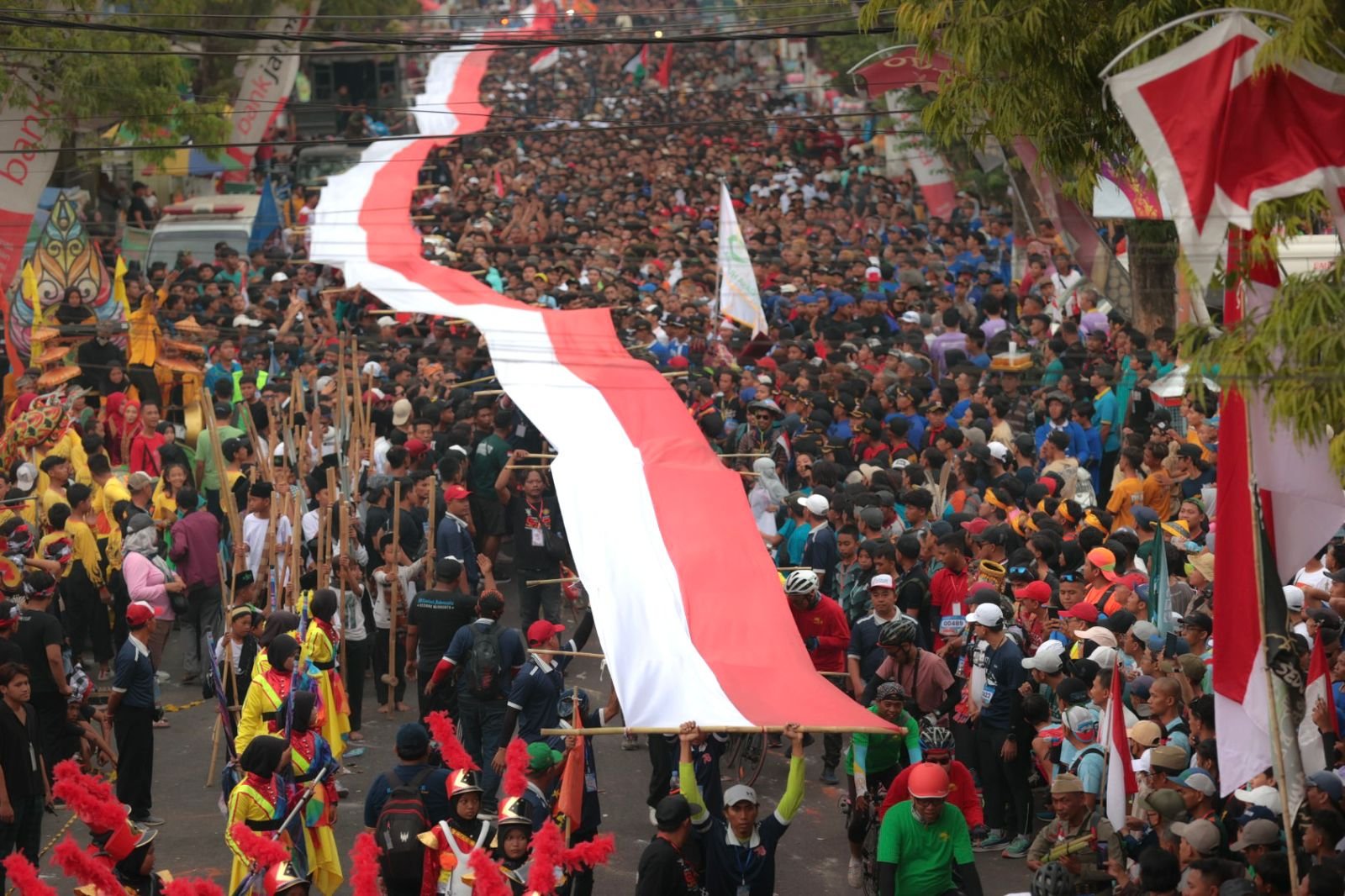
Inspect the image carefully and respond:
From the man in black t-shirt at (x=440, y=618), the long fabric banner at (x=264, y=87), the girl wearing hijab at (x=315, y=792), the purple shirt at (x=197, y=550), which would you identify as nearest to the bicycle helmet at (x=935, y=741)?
the girl wearing hijab at (x=315, y=792)

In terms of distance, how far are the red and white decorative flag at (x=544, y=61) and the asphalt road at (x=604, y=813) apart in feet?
109

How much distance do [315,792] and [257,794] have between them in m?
0.52

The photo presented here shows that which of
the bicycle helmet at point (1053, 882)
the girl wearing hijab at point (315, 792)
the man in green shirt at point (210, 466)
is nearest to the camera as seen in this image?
Answer: the bicycle helmet at point (1053, 882)

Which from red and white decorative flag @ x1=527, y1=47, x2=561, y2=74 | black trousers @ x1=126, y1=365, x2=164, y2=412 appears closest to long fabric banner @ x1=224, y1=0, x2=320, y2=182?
black trousers @ x1=126, y1=365, x2=164, y2=412

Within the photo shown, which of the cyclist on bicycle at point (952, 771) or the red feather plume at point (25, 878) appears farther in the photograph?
the cyclist on bicycle at point (952, 771)

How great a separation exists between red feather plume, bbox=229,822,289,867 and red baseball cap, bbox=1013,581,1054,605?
5135 millimetres

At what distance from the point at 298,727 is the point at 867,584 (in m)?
4.10

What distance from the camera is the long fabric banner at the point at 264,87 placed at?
2862 centimetres

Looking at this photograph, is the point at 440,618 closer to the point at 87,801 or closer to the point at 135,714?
the point at 135,714

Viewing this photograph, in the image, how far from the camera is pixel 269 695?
1017 centimetres

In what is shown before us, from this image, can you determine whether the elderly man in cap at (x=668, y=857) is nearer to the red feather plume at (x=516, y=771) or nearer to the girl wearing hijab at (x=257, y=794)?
the red feather plume at (x=516, y=771)

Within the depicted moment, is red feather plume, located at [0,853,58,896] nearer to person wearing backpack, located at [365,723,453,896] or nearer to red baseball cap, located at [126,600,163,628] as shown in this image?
person wearing backpack, located at [365,723,453,896]

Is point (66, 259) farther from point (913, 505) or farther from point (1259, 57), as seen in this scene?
point (1259, 57)

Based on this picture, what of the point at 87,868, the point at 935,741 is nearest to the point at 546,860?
the point at 87,868
